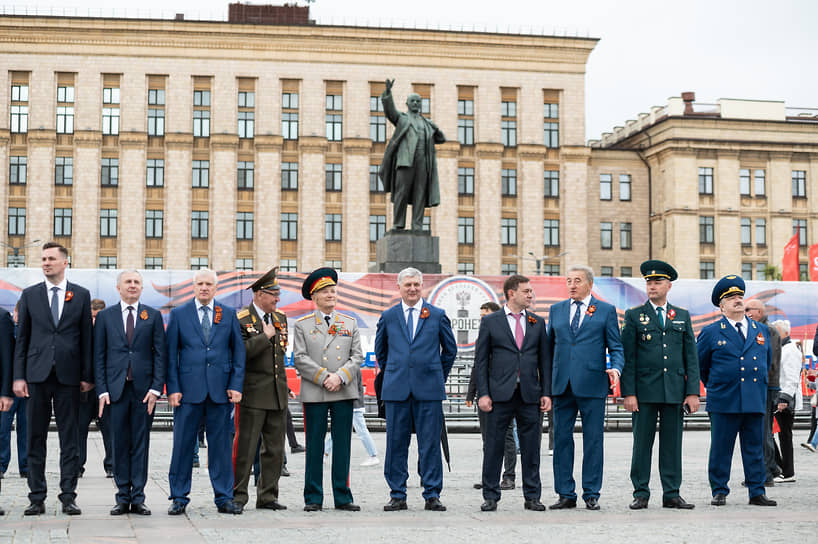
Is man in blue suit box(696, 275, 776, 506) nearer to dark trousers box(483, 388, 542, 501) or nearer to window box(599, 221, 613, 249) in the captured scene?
dark trousers box(483, 388, 542, 501)

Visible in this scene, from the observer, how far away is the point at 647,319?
9.64 meters

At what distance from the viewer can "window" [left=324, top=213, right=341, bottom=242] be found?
209 ft

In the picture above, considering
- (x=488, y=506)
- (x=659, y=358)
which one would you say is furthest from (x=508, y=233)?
(x=488, y=506)

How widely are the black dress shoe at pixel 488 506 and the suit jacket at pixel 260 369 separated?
6.33ft

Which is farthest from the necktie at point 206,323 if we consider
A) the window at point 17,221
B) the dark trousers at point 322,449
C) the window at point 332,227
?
the window at point 17,221

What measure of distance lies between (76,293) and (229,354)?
1.36 metres

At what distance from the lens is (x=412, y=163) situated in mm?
19297

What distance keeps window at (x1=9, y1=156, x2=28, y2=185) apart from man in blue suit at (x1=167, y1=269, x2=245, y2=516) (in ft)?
188

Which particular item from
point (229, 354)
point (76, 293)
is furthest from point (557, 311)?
point (76, 293)

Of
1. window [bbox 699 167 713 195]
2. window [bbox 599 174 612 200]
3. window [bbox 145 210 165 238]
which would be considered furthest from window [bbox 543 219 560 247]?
window [bbox 145 210 165 238]

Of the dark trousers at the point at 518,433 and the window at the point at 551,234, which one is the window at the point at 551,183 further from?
the dark trousers at the point at 518,433

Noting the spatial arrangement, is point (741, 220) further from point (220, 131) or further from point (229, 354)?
point (229, 354)

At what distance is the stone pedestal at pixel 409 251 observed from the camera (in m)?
20.0

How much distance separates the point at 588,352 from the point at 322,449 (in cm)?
246
